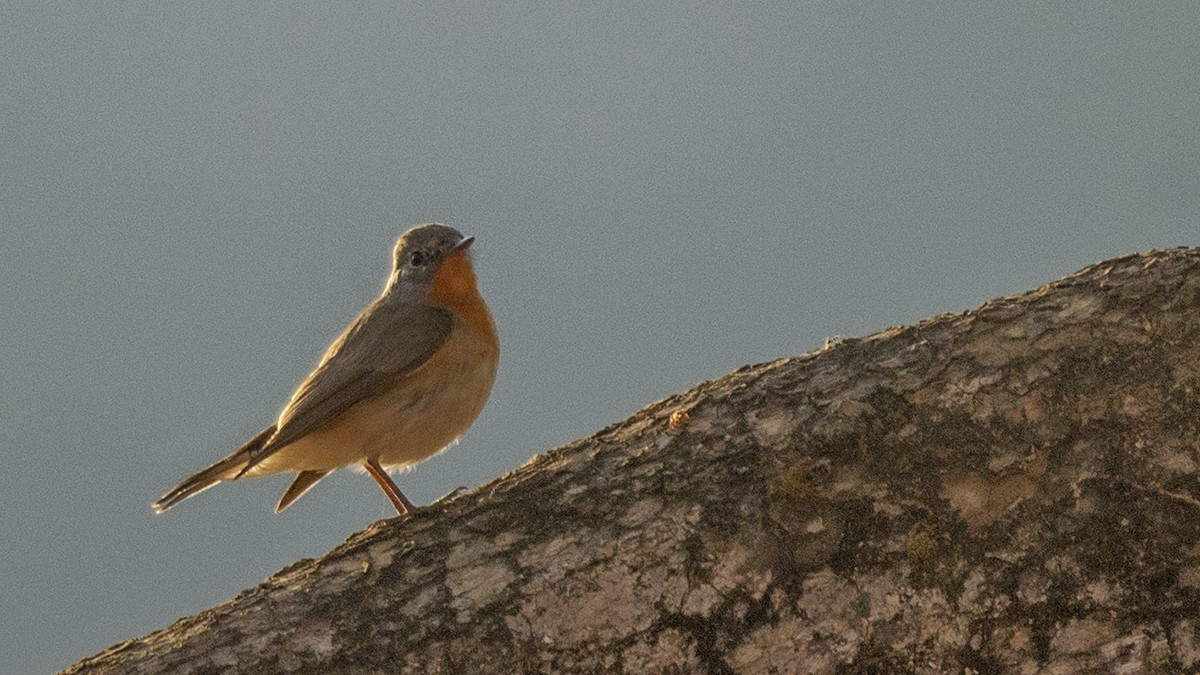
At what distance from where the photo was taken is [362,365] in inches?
226

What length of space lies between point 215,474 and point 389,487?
2.75 ft

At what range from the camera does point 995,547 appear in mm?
3516

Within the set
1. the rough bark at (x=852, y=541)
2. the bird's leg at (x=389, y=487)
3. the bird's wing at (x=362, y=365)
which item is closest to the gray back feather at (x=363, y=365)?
the bird's wing at (x=362, y=365)

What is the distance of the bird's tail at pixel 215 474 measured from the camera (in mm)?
5656

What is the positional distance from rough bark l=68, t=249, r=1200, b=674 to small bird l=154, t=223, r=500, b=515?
167 centimetres

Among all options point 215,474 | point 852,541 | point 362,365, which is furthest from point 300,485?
point 852,541

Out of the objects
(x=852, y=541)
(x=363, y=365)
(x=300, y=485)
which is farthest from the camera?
(x=300, y=485)

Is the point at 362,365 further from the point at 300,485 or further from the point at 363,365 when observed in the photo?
the point at 300,485

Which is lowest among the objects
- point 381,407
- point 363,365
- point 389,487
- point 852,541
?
point 852,541

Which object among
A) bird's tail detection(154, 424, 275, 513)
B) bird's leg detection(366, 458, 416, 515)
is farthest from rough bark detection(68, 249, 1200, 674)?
bird's tail detection(154, 424, 275, 513)

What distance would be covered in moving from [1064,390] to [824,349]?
0.79m

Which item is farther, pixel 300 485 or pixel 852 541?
pixel 300 485

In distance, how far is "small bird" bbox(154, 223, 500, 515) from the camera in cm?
559

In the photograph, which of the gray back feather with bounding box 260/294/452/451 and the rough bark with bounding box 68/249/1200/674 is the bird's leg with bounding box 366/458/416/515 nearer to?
the gray back feather with bounding box 260/294/452/451
